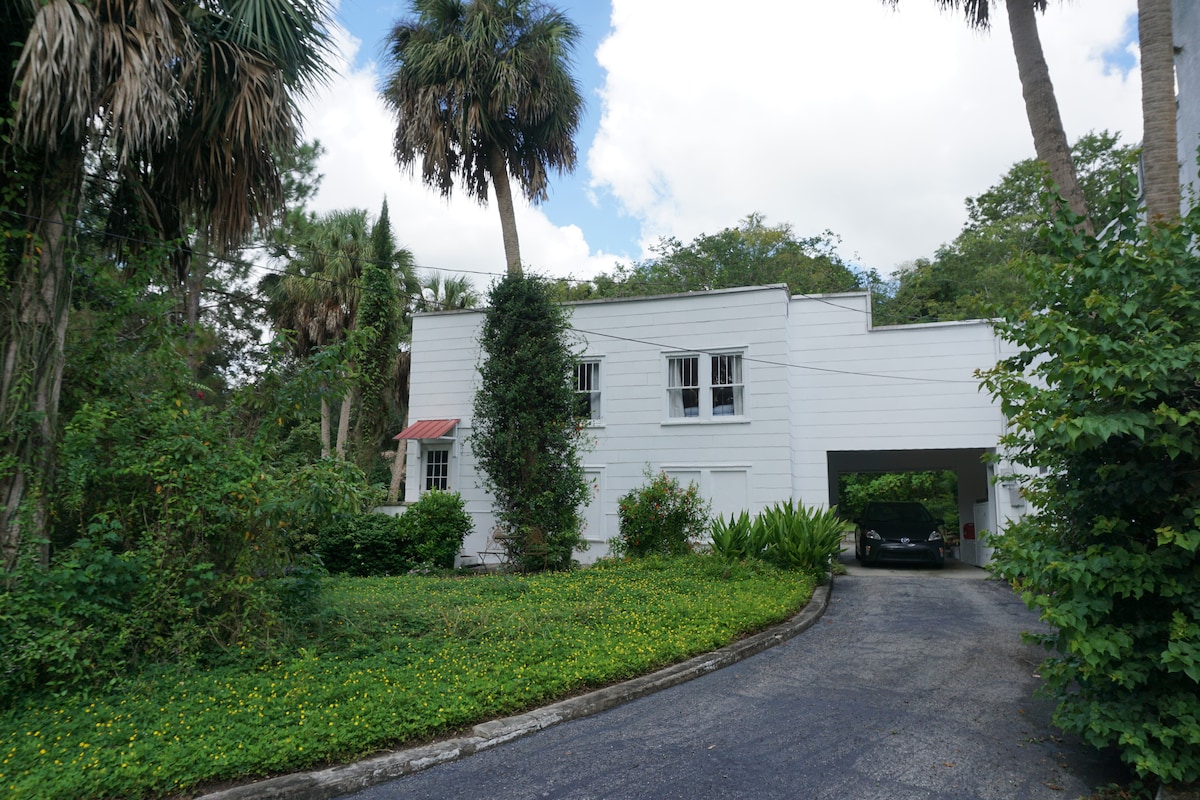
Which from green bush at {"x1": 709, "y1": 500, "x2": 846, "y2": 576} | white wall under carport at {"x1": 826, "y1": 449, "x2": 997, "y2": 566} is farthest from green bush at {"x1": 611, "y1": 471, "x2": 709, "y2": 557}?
white wall under carport at {"x1": 826, "y1": 449, "x2": 997, "y2": 566}

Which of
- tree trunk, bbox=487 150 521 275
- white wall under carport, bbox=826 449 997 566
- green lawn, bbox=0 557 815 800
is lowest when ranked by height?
green lawn, bbox=0 557 815 800

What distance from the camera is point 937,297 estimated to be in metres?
29.8

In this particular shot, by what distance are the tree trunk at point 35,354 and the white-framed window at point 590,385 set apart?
38.9 feet

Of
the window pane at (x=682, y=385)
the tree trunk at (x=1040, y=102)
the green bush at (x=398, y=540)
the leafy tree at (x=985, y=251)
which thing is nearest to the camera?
the tree trunk at (x=1040, y=102)

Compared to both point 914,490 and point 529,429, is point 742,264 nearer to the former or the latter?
point 914,490

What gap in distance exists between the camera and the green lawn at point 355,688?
447cm

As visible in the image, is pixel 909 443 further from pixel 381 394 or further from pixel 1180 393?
pixel 381 394

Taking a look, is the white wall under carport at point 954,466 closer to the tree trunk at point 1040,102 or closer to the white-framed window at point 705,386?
the white-framed window at point 705,386

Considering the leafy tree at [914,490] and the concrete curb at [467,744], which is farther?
the leafy tree at [914,490]

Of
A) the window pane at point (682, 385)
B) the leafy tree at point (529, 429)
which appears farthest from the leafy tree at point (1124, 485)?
the window pane at point (682, 385)

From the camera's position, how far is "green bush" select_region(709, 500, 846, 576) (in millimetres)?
13055

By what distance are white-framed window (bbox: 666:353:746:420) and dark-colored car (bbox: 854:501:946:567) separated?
431 centimetres

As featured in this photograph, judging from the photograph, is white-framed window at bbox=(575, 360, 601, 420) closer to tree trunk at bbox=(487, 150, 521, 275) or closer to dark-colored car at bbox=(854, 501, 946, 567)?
tree trunk at bbox=(487, 150, 521, 275)

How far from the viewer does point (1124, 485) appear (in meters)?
4.66
